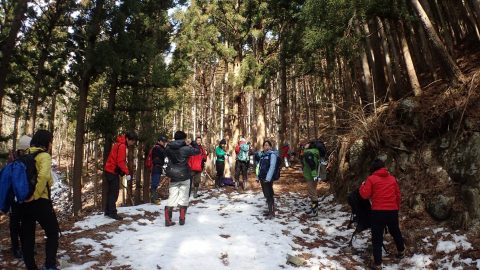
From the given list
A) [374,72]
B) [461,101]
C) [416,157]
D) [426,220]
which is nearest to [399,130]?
[416,157]

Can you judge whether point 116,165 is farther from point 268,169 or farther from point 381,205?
point 381,205

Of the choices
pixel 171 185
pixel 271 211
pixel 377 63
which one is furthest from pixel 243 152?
pixel 171 185

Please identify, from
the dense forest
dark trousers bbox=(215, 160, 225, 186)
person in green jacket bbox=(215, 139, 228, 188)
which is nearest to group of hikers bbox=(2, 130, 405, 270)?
person in green jacket bbox=(215, 139, 228, 188)

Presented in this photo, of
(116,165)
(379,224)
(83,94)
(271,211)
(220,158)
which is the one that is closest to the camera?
(379,224)

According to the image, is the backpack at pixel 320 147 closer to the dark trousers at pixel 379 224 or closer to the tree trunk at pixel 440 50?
the tree trunk at pixel 440 50

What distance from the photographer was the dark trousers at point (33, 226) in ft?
17.3

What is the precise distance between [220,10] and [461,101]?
1216 centimetres

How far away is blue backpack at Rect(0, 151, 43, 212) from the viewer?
5078mm

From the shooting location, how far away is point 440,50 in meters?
9.11

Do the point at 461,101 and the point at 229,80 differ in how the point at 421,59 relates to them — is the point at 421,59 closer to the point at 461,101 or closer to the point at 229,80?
the point at 461,101

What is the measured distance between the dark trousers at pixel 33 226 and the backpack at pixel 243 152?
9.40 meters

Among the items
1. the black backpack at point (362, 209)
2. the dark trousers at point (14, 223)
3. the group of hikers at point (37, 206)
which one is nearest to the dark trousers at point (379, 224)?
the black backpack at point (362, 209)

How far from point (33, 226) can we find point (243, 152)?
9658mm

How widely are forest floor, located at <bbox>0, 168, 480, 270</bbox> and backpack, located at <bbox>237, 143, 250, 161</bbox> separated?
4089mm
